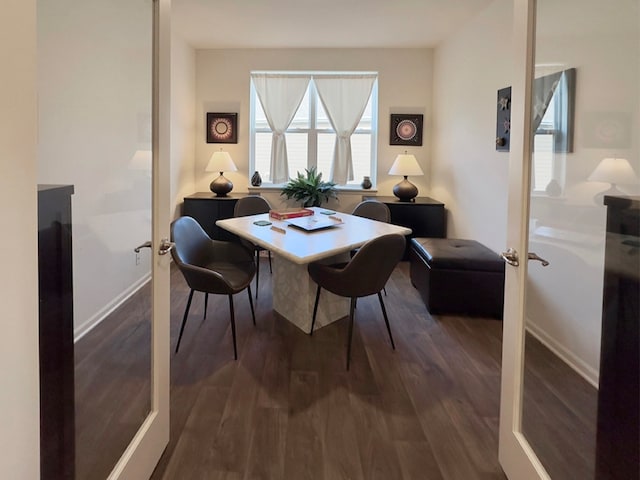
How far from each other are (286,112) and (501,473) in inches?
187

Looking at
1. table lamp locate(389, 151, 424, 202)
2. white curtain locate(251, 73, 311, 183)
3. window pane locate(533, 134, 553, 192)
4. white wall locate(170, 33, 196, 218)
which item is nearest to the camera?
window pane locate(533, 134, 553, 192)

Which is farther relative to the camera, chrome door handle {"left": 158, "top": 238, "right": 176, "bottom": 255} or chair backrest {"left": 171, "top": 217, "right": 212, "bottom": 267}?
chair backrest {"left": 171, "top": 217, "right": 212, "bottom": 267}

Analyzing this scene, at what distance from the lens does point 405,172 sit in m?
4.96

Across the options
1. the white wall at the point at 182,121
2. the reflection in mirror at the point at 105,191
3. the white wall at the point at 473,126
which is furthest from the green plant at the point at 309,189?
the reflection in mirror at the point at 105,191

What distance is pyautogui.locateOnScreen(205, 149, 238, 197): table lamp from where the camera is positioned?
16.6ft

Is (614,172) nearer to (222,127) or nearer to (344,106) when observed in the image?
(344,106)

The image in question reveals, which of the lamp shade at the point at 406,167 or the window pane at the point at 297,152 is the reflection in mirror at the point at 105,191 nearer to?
the lamp shade at the point at 406,167

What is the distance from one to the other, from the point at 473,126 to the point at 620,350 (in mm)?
3348

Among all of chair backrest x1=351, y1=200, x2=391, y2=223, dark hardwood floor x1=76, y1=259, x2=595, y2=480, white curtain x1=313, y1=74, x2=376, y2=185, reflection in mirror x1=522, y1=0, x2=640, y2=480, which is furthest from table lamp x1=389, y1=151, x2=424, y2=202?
reflection in mirror x1=522, y1=0, x2=640, y2=480

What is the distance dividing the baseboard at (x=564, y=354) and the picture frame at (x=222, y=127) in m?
4.62

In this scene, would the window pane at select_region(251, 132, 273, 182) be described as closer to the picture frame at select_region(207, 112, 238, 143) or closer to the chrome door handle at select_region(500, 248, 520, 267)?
the picture frame at select_region(207, 112, 238, 143)

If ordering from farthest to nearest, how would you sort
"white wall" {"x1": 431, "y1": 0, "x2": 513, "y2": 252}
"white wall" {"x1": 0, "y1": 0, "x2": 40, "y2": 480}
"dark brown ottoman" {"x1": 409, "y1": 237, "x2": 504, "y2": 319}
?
1. "white wall" {"x1": 431, "y1": 0, "x2": 513, "y2": 252}
2. "dark brown ottoman" {"x1": 409, "y1": 237, "x2": 504, "y2": 319}
3. "white wall" {"x1": 0, "y1": 0, "x2": 40, "y2": 480}

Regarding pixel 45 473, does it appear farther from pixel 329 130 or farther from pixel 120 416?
pixel 329 130

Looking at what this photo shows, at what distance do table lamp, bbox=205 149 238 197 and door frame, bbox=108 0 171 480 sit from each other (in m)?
3.49
